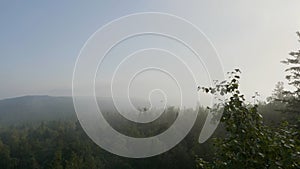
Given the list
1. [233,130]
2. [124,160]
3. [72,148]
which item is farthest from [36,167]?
[233,130]

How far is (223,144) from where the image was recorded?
3.20 m

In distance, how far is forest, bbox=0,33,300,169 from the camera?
284cm

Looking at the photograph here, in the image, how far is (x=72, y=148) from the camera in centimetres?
4016

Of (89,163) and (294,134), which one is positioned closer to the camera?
(294,134)

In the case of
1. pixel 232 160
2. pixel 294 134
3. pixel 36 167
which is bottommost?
pixel 36 167

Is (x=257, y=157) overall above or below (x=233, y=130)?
below

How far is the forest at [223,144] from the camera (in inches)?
112

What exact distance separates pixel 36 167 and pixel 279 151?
4159cm

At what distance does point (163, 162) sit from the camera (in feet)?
101

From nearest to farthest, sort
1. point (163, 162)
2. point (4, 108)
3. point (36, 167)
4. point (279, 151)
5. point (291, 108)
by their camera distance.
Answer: point (279, 151), point (291, 108), point (163, 162), point (36, 167), point (4, 108)

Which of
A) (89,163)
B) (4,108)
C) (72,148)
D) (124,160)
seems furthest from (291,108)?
(4,108)

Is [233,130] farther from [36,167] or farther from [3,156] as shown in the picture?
[3,156]

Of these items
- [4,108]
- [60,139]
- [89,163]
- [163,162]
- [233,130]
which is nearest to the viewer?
[233,130]

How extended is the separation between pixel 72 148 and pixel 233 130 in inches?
1565
